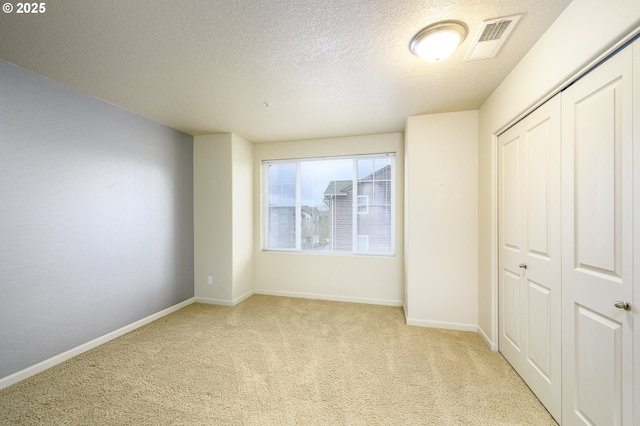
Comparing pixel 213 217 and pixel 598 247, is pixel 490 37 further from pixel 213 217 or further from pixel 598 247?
pixel 213 217

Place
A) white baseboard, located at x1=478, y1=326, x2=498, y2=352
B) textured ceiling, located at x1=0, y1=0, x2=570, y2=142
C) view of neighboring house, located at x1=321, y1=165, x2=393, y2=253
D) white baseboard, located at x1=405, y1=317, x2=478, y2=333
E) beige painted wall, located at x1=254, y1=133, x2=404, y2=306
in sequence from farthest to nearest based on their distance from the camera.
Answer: view of neighboring house, located at x1=321, y1=165, x2=393, y2=253 → beige painted wall, located at x1=254, y1=133, x2=404, y2=306 → white baseboard, located at x1=405, y1=317, x2=478, y2=333 → white baseboard, located at x1=478, y1=326, x2=498, y2=352 → textured ceiling, located at x1=0, y1=0, x2=570, y2=142

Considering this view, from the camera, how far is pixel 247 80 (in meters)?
2.25

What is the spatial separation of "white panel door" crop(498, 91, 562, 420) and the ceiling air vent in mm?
544

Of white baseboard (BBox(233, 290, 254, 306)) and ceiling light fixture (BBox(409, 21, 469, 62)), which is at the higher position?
ceiling light fixture (BBox(409, 21, 469, 62))

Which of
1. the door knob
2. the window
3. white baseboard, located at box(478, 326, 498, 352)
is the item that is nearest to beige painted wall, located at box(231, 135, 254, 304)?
the window

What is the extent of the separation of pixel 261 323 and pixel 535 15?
3.71m

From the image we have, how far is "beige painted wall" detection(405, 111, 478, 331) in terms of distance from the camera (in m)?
2.94

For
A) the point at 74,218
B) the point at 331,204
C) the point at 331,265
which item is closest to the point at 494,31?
the point at 331,204

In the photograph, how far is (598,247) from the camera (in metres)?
1.32

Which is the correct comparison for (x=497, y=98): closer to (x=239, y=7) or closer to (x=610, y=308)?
(x=610, y=308)

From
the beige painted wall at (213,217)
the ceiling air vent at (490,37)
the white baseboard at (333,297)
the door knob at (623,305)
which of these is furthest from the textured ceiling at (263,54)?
the white baseboard at (333,297)

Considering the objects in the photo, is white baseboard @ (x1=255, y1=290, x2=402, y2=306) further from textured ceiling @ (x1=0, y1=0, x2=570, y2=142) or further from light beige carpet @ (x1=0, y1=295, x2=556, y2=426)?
textured ceiling @ (x1=0, y1=0, x2=570, y2=142)

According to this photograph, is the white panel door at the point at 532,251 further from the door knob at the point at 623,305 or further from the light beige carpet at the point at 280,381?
the door knob at the point at 623,305

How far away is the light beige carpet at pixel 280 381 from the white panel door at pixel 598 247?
0.55 m
